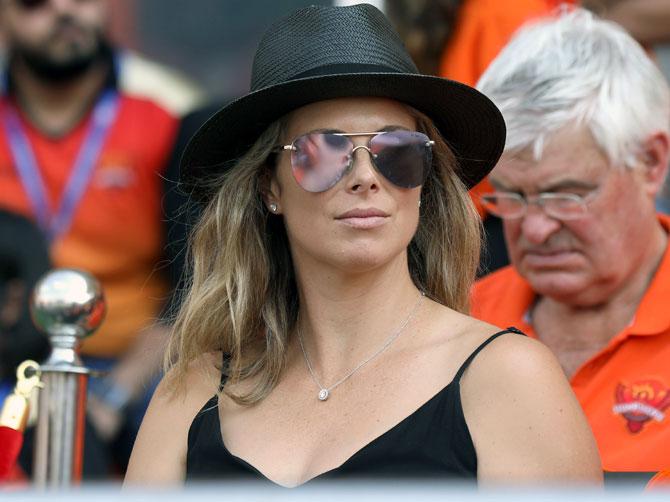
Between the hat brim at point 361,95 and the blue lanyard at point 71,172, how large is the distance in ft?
6.92

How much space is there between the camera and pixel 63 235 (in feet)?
16.3

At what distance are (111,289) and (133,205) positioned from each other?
33cm

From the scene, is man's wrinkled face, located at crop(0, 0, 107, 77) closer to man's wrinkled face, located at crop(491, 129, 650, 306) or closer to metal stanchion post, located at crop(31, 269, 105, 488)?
man's wrinkled face, located at crop(491, 129, 650, 306)

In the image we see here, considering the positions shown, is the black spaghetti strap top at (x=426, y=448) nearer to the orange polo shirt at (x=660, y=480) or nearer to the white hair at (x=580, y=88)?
the orange polo shirt at (x=660, y=480)

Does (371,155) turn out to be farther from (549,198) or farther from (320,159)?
(549,198)

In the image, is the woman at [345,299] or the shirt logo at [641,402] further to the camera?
the shirt logo at [641,402]

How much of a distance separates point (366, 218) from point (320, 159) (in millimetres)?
149

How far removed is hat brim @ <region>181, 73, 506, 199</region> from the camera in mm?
2605

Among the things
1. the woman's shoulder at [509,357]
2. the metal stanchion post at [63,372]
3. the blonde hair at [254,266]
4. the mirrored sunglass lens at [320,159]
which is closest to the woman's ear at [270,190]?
the blonde hair at [254,266]

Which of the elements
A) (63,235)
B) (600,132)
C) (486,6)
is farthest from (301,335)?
(63,235)

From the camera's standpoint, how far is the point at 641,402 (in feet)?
9.62

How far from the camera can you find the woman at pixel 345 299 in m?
2.40

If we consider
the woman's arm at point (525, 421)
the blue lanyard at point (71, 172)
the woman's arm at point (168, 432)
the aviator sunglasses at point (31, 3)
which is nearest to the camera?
the woman's arm at point (525, 421)

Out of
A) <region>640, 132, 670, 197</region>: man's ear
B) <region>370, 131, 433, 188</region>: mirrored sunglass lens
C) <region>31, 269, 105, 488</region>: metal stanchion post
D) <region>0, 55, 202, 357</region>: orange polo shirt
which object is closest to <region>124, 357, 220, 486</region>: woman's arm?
<region>31, 269, 105, 488</region>: metal stanchion post
